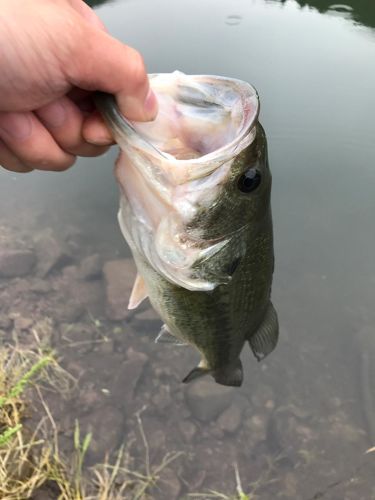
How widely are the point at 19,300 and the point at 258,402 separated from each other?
244 centimetres

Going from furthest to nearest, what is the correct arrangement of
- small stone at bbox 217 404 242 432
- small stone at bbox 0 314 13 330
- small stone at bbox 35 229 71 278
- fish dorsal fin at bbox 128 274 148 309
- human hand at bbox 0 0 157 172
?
small stone at bbox 35 229 71 278 < small stone at bbox 0 314 13 330 < small stone at bbox 217 404 242 432 < fish dorsal fin at bbox 128 274 148 309 < human hand at bbox 0 0 157 172

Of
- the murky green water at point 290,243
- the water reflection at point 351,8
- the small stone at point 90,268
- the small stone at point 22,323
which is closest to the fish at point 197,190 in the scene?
the murky green water at point 290,243

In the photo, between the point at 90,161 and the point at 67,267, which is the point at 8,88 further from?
the point at 90,161

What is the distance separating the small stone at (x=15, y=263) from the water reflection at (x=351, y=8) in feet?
27.4

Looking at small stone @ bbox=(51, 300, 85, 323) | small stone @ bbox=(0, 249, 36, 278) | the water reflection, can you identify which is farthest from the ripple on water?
small stone @ bbox=(51, 300, 85, 323)

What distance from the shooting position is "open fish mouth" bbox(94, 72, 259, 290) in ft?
4.34

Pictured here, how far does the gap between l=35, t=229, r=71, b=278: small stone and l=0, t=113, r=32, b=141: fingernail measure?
3.55 m

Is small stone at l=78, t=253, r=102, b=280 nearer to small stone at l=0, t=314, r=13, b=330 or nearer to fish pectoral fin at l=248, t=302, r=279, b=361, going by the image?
small stone at l=0, t=314, r=13, b=330

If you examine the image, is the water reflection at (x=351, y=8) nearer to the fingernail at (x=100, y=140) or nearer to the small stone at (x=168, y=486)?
the small stone at (x=168, y=486)

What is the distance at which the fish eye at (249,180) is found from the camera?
139cm

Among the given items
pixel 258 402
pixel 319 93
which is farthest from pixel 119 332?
pixel 319 93

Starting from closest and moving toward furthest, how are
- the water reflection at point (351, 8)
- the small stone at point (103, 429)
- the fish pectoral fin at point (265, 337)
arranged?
1. the fish pectoral fin at point (265, 337)
2. the small stone at point (103, 429)
3. the water reflection at point (351, 8)

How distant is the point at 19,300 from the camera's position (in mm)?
4555

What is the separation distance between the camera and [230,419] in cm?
402
